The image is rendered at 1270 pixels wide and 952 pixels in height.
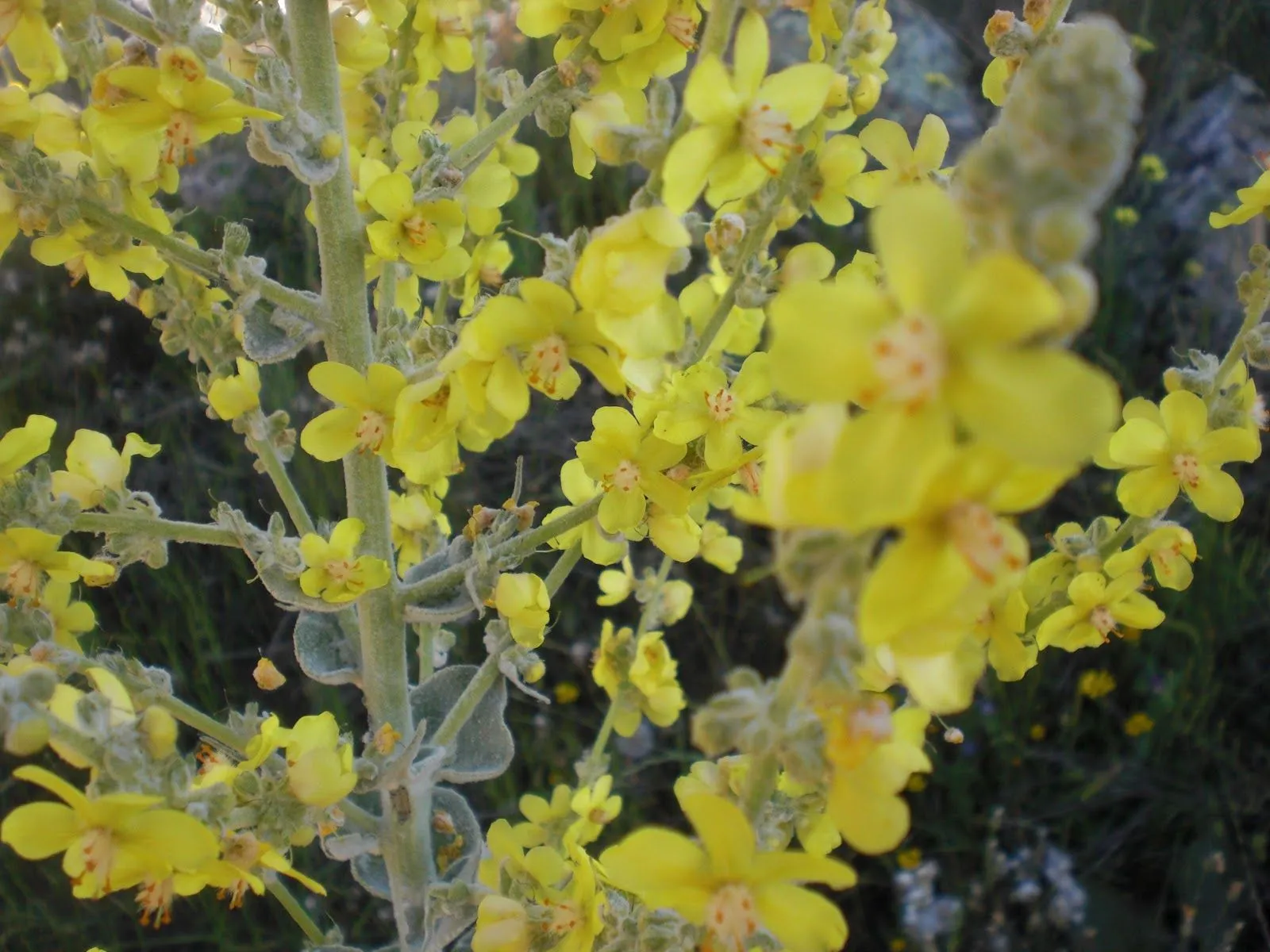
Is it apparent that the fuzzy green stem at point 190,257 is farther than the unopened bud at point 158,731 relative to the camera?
Yes

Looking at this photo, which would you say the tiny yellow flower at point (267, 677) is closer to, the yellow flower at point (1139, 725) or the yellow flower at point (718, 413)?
the yellow flower at point (718, 413)

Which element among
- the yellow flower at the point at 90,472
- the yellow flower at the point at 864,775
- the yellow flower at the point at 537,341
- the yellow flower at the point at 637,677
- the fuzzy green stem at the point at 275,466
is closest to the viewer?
the yellow flower at the point at 864,775

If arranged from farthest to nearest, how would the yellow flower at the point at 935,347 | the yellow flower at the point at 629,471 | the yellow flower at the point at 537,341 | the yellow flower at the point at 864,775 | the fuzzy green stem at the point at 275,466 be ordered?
the fuzzy green stem at the point at 275,466
the yellow flower at the point at 629,471
the yellow flower at the point at 537,341
the yellow flower at the point at 864,775
the yellow flower at the point at 935,347

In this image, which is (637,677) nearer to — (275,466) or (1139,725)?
(275,466)

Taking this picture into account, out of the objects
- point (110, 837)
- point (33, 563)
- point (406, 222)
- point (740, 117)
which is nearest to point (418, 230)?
point (406, 222)

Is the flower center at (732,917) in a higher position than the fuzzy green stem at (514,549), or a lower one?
higher

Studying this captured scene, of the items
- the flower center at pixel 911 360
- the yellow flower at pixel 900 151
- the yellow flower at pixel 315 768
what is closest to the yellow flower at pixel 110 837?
the yellow flower at pixel 315 768
